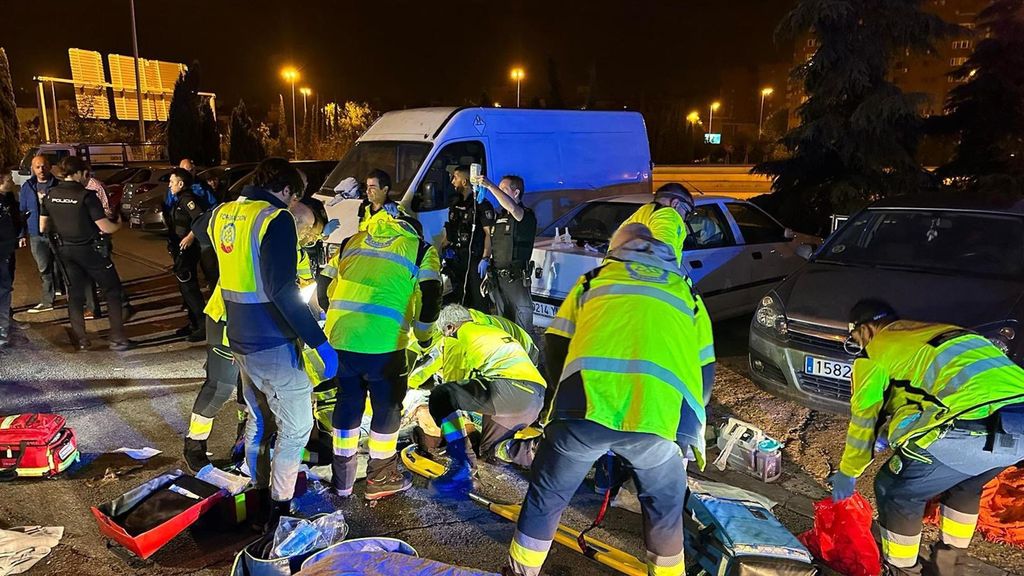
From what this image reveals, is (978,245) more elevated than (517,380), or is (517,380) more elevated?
(978,245)

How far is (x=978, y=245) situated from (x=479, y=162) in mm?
5241

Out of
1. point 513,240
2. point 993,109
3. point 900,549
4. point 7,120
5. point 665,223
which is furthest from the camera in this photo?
point 7,120

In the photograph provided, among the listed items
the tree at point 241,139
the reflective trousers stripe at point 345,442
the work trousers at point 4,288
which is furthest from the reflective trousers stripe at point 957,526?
the tree at point 241,139

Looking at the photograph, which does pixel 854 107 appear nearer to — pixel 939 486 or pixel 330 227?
pixel 330 227

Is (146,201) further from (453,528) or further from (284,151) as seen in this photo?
(284,151)

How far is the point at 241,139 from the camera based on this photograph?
2864 cm

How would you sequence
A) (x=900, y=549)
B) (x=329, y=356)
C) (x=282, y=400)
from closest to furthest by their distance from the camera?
(x=900, y=549) < (x=282, y=400) < (x=329, y=356)

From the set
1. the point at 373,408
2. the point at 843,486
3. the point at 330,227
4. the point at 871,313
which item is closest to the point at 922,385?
the point at 871,313

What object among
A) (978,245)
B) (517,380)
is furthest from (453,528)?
(978,245)

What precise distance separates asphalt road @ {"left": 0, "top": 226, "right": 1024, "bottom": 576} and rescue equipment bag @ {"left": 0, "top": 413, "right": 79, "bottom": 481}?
0.27 ft

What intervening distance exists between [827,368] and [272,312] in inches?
140

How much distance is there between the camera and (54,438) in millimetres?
4145

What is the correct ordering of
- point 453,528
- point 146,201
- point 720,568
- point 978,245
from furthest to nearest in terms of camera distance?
point 146,201 < point 978,245 < point 453,528 < point 720,568

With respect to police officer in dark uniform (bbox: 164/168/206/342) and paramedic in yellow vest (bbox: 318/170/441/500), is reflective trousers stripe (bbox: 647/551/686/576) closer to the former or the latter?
paramedic in yellow vest (bbox: 318/170/441/500)
